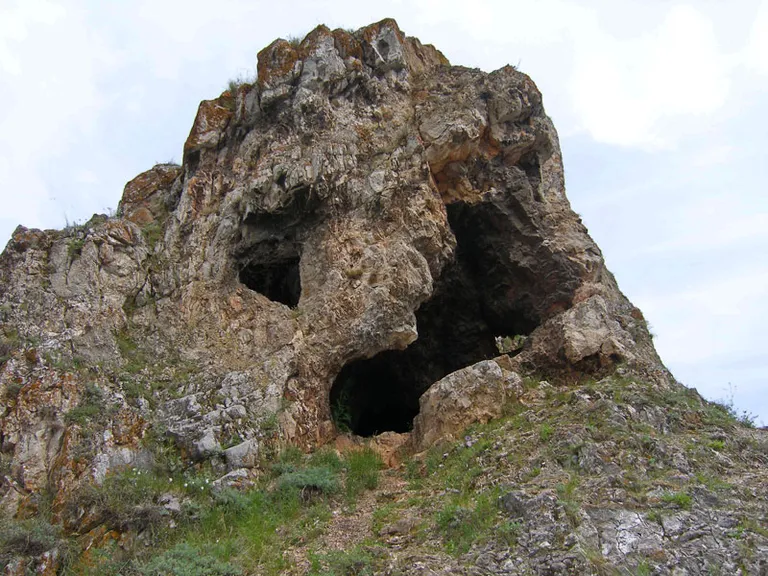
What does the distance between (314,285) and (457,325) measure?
4793mm

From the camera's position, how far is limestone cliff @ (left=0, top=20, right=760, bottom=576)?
366 inches

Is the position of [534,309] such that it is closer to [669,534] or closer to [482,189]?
[482,189]

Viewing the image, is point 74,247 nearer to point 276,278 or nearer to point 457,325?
point 276,278

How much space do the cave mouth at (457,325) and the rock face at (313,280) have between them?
5cm

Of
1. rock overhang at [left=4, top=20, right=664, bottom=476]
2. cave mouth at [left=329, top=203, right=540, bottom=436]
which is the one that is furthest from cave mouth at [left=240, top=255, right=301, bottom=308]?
cave mouth at [left=329, top=203, right=540, bottom=436]

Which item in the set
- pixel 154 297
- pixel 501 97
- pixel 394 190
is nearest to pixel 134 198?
pixel 154 297

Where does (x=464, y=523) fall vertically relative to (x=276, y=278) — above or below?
below

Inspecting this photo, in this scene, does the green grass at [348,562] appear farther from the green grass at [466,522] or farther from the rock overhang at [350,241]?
Result: the rock overhang at [350,241]

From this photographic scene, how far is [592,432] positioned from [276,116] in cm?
867

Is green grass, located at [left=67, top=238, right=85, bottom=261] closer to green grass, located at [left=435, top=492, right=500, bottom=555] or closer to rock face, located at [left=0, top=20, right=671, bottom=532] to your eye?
rock face, located at [left=0, top=20, right=671, bottom=532]

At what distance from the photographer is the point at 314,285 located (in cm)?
1155

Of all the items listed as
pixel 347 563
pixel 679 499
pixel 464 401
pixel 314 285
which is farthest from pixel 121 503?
pixel 679 499

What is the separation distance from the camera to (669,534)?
6.59m

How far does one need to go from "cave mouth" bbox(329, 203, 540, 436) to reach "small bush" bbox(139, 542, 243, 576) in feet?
20.3
